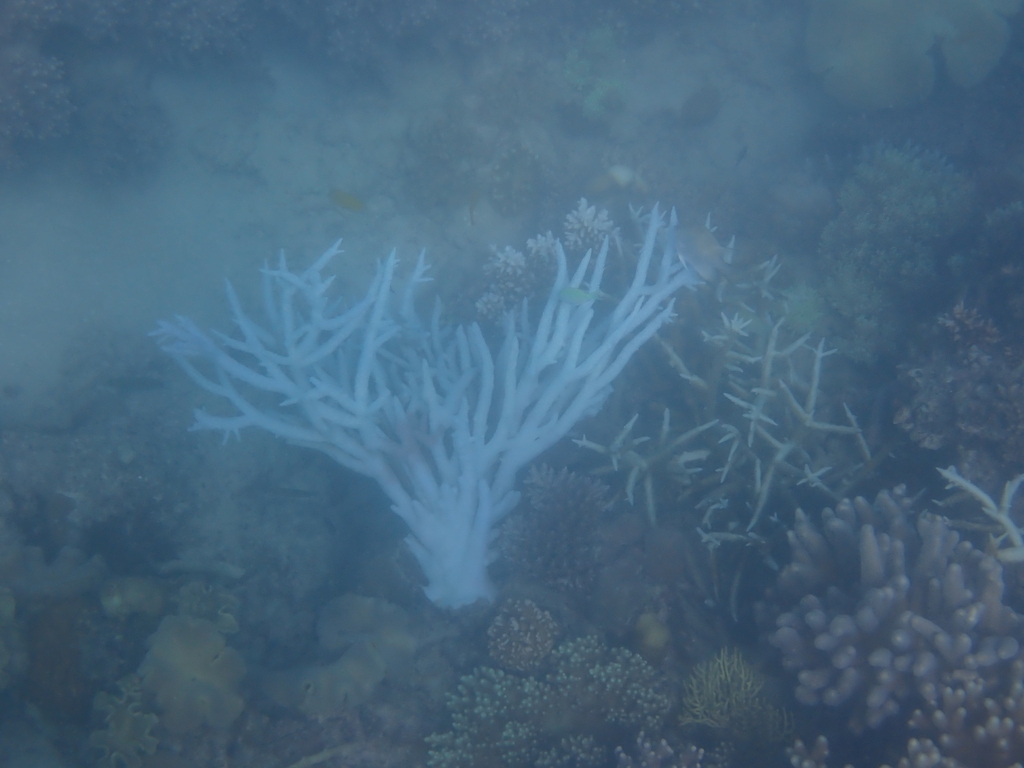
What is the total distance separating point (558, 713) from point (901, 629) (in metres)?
1.97

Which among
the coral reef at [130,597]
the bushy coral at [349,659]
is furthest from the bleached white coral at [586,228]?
the coral reef at [130,597]

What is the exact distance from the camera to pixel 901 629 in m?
2.86

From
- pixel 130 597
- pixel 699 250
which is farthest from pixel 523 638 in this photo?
pixel 699 250

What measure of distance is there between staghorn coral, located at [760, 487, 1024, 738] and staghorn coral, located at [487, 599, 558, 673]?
1376 millimetres

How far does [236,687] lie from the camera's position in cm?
359

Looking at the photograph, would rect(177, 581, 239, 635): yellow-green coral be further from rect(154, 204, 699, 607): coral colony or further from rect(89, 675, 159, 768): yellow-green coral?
rect(154, 204, 699, 607): coral colony

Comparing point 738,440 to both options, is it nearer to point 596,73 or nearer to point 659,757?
point 659,757

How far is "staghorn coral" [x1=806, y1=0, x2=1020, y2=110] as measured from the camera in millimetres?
7594

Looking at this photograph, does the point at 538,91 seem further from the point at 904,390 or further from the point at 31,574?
the point at 31,574

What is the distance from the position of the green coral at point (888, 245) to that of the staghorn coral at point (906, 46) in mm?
2425

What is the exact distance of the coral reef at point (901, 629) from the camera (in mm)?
2717

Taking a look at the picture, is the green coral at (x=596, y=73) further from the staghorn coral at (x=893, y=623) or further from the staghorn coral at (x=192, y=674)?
the staghorn coral at (x=192, y=674)

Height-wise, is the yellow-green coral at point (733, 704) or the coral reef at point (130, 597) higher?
the yellow-green coral at point (733, 704)

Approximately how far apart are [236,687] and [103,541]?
1902 mm
